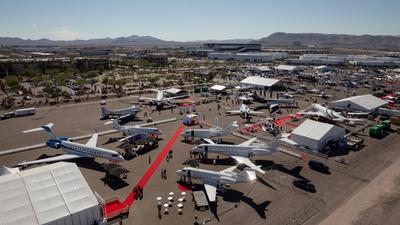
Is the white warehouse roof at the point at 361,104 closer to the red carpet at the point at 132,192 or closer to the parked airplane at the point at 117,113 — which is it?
the red carpet at the point at 132,192

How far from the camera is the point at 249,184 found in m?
43.3

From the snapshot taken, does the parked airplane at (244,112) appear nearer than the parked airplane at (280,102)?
Yes

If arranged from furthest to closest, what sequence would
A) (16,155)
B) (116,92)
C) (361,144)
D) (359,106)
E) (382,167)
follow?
1. (116,92)
2. (359,106)
3. (361,144)
4. (16,155)
5. (382,167)

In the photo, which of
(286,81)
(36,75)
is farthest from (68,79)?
(286,81)

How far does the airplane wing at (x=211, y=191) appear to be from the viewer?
122 feet

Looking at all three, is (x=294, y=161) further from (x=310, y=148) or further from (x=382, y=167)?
(x=382, y=167)

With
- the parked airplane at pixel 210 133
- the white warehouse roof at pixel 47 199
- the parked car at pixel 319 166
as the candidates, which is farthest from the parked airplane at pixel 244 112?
the white warehouse roof at pixel 47 199

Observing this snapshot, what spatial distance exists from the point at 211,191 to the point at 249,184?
7.53 meters

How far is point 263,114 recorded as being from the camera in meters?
85.4

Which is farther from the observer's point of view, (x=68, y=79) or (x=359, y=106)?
(x=68, y=79)

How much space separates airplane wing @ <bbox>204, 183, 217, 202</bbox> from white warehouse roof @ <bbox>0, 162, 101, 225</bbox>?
47.1ft

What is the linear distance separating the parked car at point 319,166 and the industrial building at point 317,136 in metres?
7.81

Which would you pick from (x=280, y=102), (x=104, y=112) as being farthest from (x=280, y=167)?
(x=104, y=112)

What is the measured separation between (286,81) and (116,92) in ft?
277
